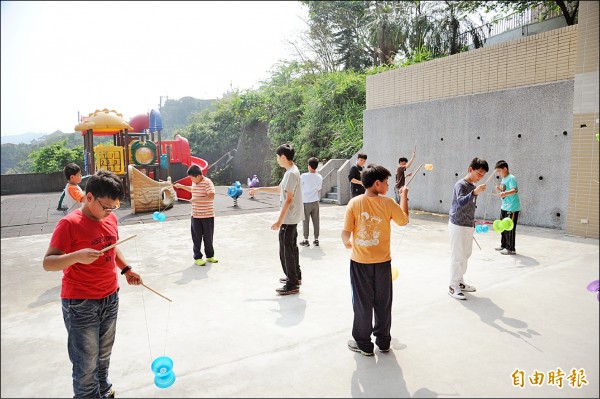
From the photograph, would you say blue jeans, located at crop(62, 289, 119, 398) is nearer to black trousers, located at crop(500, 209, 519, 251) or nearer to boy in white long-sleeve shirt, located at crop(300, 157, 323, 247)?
boy in white long-sleeve shirt, located at crop(300, 157, 323, 247)

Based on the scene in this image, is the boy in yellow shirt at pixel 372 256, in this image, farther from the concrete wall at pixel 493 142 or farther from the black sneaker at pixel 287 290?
the concrete wall at pixel 493 142

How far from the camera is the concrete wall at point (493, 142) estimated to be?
8477 mm

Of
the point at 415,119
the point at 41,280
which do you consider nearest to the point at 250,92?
the point at 415,119

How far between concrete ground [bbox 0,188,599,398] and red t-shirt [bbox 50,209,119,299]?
1.08ft

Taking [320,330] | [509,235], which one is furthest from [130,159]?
[320,330]

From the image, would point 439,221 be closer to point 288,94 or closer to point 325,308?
point 325,308

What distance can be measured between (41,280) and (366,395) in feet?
16.4

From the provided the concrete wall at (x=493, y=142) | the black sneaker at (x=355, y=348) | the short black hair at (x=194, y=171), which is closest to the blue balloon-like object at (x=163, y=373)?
the black sneaker at (x=355, y=348)

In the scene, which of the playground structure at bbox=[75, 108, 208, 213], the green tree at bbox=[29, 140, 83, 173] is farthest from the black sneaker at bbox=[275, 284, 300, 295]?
the green tree at bbox=[29, 140, 83, 173]

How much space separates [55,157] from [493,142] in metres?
18.3

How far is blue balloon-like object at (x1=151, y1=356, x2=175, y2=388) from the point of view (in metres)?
2.80

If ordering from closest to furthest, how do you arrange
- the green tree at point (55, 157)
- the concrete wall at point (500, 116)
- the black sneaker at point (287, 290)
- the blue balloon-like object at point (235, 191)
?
the black sneaker at point (287, 290), the concrete wall at point (500, 116), the blue balloon-like object at point (235, 191), the green tree at point (55, 157)

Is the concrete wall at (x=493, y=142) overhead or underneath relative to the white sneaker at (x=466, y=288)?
overhead

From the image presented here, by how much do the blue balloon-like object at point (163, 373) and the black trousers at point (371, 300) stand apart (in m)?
1.48
